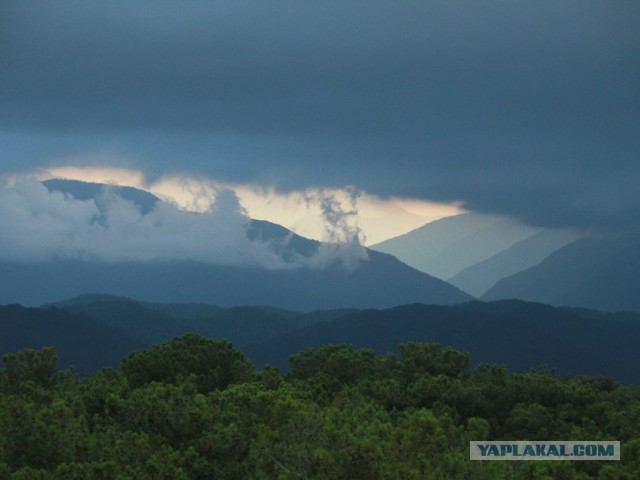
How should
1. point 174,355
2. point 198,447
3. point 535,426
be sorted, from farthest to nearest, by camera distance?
point 174,355
point 535,426
point 198,447

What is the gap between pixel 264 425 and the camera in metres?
34.9

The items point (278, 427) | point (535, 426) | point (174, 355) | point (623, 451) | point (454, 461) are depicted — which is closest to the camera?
point (454, 461)

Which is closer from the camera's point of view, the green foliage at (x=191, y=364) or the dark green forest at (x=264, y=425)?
the dark green forest at (x=264, y=425)

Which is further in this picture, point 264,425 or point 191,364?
point 191,364

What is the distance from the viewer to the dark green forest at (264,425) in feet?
94.6

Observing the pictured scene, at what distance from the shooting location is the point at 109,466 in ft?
97.2

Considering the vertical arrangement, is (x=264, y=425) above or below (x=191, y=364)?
below

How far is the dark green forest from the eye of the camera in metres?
28.8

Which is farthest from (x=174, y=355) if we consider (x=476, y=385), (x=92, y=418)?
(x=92, y=418)

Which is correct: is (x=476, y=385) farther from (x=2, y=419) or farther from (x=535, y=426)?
(x=2, y=419)

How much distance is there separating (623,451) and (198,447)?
1936 centimetres

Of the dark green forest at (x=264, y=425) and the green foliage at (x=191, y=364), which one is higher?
the green foliage at (x=191, y=364)

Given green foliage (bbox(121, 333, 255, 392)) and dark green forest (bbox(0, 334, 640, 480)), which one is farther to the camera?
green foliage (bbox(121, 333, 255, 392))

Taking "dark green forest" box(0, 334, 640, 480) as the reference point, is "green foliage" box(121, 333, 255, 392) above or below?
above
